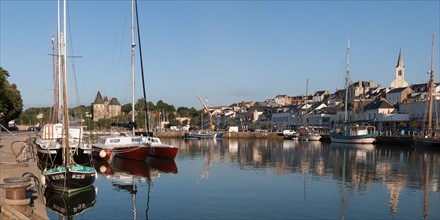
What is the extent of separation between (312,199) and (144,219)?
31.9 ft

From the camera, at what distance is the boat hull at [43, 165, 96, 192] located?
2166cm

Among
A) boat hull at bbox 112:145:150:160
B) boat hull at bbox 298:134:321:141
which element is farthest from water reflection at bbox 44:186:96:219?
boat hull at bbox 298:134:321:141

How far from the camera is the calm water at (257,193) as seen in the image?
19.9 meters

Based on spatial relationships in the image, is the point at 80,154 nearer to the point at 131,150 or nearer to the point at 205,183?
the point at 131,150

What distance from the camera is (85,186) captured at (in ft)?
75.4

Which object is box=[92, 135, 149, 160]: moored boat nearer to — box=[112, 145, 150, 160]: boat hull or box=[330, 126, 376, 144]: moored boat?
box=[112, 145, 150, 160]: boat hull

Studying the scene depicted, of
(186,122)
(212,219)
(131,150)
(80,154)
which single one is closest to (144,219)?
(212,219)

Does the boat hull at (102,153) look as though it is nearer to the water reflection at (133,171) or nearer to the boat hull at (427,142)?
the water reflection at (133,171)

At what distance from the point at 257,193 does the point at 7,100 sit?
57.5 m

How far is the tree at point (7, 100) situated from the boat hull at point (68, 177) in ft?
136

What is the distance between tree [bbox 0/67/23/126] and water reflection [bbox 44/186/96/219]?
4107 centimetres

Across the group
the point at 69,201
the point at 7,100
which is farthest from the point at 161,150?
the point at 7,100

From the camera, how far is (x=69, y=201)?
21234 millimetres

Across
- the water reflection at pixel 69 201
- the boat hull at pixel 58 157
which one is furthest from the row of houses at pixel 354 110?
the water reflection at pixel 69 201
